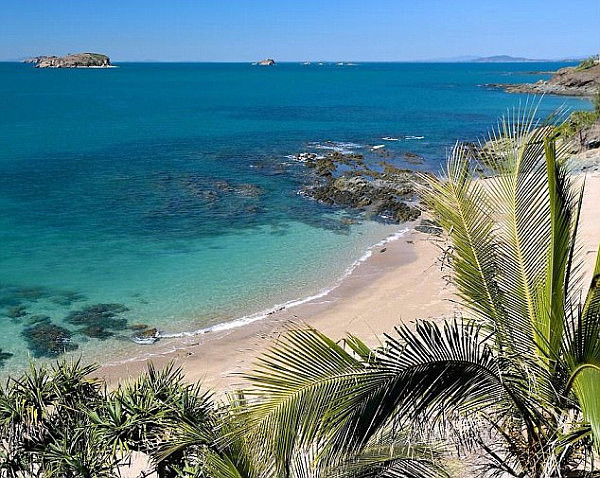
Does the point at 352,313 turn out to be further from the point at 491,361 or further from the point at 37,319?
the point at 491,361

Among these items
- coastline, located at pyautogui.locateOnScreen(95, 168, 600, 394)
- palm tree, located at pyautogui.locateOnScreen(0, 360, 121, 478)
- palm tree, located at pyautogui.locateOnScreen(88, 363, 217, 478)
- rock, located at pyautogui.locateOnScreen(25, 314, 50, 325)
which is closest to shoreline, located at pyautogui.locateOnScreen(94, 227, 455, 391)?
coastline, located at pyautogui.locateOnScreen(95, 168, 600, 394)

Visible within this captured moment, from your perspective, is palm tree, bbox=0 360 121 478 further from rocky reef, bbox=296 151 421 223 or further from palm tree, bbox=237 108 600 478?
rocky reef, bbox=296 151 421 223

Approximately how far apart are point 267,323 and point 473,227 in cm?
1175

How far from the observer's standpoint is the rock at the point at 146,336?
16.3m

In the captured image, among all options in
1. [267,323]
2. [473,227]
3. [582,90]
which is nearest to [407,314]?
[267,323]

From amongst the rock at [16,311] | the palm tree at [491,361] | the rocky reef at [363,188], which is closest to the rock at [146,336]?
the rock at [16,311]

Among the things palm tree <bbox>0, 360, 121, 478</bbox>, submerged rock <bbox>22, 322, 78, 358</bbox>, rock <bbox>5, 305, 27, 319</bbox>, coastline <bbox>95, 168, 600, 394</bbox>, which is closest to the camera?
palm tree <bbox>0, 360, 121, 478</bbox>

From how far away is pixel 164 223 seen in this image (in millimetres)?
27672

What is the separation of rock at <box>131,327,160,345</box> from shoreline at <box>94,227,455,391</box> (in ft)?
0.83

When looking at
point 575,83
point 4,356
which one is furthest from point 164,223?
point 575,83

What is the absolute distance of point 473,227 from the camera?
19.3 feet

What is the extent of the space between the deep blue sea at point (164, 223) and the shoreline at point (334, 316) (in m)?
0.71

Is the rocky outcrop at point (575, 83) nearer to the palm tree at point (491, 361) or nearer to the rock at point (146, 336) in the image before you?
the rock at point (146, 336)

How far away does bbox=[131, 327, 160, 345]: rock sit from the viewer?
16.3 m
